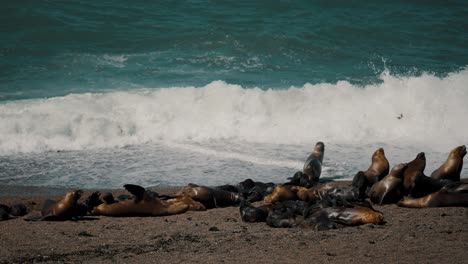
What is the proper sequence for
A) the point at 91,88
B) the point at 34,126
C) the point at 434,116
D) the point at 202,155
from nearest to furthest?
the point at 202,155 → the point at 34,126 → the point at 434,116 → the point at 91,88

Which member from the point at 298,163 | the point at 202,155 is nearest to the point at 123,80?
the point at 202,155

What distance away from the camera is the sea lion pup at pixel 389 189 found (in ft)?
34.2

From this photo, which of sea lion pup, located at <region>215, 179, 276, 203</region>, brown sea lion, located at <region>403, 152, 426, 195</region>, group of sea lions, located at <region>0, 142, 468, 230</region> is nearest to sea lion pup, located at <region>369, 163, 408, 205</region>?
group of sea lions, located at <region>0, 142, 468, 230</region>

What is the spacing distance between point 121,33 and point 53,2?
Answer: 3.15 m

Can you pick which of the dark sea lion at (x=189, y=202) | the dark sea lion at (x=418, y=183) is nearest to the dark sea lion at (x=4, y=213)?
the dark sea lion at (x=189, y=202)

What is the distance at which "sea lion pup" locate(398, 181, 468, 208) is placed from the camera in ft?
33.0

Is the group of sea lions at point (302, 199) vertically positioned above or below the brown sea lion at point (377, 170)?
below

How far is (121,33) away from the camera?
2353 centimetres

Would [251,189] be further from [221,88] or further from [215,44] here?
[215,44]

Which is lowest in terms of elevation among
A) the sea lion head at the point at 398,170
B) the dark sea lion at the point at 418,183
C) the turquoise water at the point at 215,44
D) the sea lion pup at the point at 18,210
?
the sea lion pup at the point at 18,210

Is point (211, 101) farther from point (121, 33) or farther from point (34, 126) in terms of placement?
point (121, 33)

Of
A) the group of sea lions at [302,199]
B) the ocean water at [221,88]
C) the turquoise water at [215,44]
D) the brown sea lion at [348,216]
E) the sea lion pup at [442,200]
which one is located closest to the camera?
the brown sea lion at [348,216]

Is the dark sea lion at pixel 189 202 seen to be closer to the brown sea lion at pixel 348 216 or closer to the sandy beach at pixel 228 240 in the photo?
the sandy beach at pixel 228 240

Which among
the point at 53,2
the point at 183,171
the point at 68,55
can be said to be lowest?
the point at 183,171
